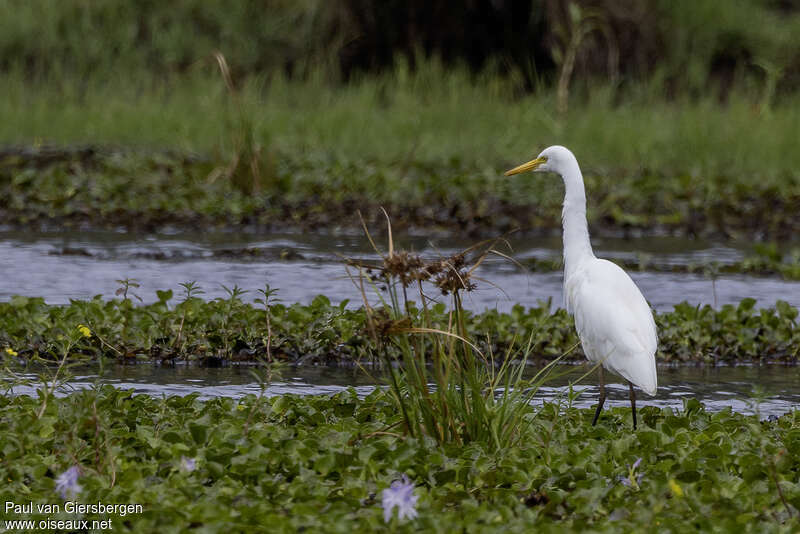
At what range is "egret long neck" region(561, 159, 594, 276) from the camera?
5574mm

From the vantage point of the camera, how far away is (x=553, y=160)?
5.76 metres

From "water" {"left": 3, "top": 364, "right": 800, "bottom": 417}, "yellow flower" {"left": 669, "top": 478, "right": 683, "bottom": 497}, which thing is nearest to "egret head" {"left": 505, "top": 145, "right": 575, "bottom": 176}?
"water" {"left": 3, "top": 364, "right": 800, "bottom": 417}

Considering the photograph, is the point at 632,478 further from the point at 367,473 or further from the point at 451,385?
the point at 367,473

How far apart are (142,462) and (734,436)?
2.19 meters

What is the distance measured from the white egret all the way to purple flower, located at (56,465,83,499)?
218 cm

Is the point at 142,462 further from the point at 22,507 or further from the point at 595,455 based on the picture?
the point at 595,455

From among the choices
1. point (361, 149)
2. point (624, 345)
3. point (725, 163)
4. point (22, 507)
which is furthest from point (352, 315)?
point (725, 163)

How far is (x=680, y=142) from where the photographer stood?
13875 millimetres

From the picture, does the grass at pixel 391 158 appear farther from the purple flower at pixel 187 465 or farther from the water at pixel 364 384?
the purple flower at pixel 187 465

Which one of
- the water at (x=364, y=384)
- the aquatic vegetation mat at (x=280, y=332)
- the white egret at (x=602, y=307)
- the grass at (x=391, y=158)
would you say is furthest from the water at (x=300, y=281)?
the grass at (x=391, y=158)

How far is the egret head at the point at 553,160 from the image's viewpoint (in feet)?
18.6

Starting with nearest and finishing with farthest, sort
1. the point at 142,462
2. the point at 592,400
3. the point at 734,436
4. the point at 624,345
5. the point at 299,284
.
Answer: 1. the point at 142,462
2. the point at 734,436
3. the point at 624,345
4. the point at 592,400
5. the point at 299,284

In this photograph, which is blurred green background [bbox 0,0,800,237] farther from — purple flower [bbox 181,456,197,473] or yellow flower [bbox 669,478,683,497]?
yellow flower [bbox 669,478,683,497]

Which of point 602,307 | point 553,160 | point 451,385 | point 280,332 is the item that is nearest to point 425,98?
point 280,332
